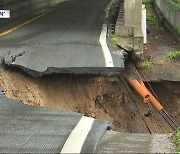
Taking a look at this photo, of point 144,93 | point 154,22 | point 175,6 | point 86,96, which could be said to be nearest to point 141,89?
point 144,93

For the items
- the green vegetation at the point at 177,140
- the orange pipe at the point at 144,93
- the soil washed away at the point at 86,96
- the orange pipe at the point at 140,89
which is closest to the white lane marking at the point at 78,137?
the green vegetation at the point at 177,140

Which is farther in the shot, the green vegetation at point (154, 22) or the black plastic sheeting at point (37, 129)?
the green vegetation at point (154, 22)

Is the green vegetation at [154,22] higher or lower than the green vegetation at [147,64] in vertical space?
lower

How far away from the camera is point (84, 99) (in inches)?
394

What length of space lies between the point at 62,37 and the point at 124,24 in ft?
7.11

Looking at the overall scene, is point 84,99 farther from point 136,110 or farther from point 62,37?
point 62,37

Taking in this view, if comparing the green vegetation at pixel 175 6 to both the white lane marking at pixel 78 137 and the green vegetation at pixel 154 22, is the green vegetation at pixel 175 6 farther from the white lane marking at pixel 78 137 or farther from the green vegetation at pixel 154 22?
the white lane marking at pixel 78 137

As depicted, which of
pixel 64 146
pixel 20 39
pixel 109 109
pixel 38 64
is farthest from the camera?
pixel 20 39

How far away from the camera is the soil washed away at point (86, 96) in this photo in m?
8.92

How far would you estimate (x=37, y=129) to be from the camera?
227 inches

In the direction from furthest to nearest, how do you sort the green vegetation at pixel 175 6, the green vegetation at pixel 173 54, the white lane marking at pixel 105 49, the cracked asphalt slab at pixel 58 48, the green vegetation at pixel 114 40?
the green vegetation at pixel 175 6
the green vegetation at pixel 173 54
the green vegetation at pixel 114 40
the white lane marking at pixel 105 49
the cracked asphalt slab at pixel 58 48

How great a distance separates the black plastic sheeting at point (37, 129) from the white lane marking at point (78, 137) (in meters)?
0.06

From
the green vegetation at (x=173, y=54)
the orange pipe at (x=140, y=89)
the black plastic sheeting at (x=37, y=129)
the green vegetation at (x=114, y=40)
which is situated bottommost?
the orange pipe at (x=140, y=89)

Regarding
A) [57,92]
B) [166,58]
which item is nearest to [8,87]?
[57,92]
